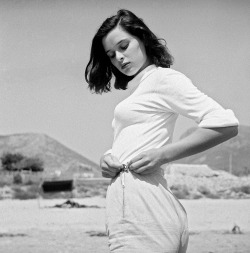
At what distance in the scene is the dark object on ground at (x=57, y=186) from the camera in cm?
1487

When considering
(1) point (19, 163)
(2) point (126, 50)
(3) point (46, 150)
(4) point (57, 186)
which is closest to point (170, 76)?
(2) point (126, 50)

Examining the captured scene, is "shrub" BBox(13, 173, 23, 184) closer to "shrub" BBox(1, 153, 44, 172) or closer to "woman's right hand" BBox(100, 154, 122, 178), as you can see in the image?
Result: "shrub" BBox(1, 153, 44, 172)

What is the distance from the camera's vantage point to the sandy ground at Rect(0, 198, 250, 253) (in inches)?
294

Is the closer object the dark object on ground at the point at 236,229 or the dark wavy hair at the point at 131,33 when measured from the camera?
the dark wavy hair at the point at 131,33

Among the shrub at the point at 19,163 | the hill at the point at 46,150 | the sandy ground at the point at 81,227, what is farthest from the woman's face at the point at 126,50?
the hill at the point at 46,150

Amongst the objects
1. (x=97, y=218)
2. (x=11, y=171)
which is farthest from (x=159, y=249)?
(x=11, y=171)

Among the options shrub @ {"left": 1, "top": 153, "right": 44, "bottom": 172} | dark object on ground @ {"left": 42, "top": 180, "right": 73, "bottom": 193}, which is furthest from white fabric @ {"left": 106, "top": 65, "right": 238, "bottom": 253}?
shrub @ {"left": 1, "top": 153, "right": 44, "bottom": 172}

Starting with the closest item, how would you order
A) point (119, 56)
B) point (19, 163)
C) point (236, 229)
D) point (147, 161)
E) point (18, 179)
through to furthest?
point (147, 161), point (119, 56), point (236, 229), point (18, 179), point (19, 163)

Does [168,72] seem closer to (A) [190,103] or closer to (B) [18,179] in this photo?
(A) [190,103]

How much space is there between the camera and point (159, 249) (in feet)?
3.40

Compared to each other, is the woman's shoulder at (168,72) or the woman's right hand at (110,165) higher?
the woman's shoulder at (168,72)

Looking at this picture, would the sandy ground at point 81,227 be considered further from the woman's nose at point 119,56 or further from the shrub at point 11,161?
the shrub at point 11,161

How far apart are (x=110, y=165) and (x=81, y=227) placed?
28.1 feet

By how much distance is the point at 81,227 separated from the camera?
9.50 meters
